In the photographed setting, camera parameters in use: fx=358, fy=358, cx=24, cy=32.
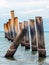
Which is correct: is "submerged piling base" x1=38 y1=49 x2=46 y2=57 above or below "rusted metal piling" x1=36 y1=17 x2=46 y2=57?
below

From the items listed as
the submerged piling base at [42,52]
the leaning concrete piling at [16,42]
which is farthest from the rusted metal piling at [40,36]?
the leaning concrete piling at [16,42]

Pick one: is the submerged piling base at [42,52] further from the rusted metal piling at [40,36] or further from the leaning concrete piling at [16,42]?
the leaning concrete piling at [16,42]

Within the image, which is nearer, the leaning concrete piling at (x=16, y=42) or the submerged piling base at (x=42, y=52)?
the leaning concrete piling at (x=16, y=42)

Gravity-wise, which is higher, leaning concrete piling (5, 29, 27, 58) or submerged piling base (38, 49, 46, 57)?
leaning concrete piling (5, 29, 27, 58)

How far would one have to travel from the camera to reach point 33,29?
23.7 metres

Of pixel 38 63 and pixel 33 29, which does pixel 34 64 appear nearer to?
pixel 38 63

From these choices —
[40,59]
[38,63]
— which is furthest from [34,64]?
[40,59]

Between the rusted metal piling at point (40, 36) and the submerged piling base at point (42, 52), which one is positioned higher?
the rusted metal piling at point (40, 36)

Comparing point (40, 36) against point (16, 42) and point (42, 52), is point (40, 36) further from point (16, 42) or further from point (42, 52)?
point (16, 42)

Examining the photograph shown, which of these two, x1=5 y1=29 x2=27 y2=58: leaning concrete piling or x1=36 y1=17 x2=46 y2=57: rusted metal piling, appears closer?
x1=5 y1=29 x2=27 y2=58: leaning concrete piling

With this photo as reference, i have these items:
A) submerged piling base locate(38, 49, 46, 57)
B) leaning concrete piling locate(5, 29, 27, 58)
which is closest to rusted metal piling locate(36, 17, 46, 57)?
submerged piling base locate(38, 49, 46, 57)

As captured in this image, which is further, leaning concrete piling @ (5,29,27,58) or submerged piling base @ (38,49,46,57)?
submerged piling base @ (38,49,46,57)

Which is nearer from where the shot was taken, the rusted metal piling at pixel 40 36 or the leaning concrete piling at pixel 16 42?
the leaning concrete piling at pixel 16 42

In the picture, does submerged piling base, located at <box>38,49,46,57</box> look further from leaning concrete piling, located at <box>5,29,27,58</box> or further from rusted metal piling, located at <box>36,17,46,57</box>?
leaning concrete piling, located at <box>5,29,27,58</box>
